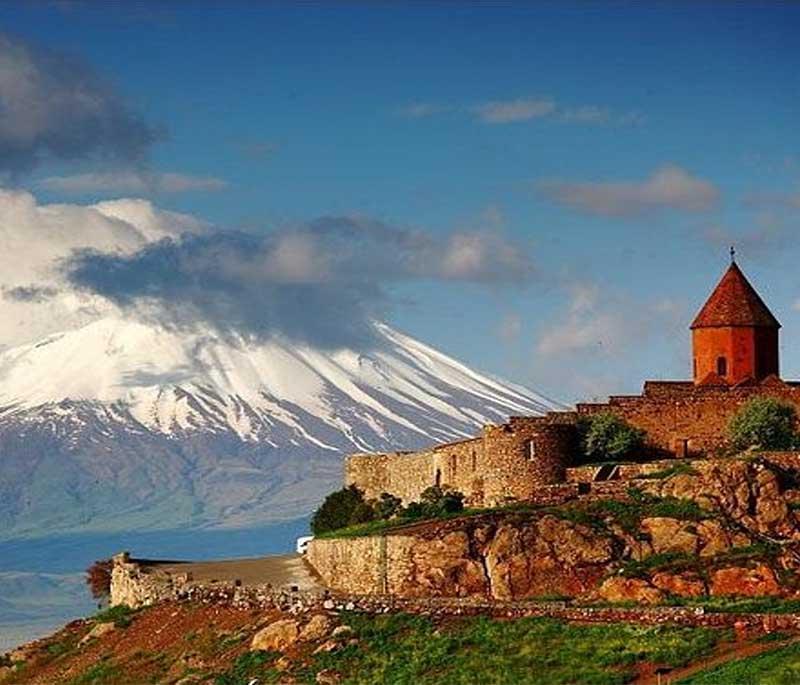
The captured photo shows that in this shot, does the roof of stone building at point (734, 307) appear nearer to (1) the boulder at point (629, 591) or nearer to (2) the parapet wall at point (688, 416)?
(2) the parapet wall at point (688, 416)

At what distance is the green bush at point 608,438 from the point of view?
6156cm

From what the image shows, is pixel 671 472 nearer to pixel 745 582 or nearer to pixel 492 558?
pixel 492 558

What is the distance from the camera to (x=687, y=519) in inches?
2151

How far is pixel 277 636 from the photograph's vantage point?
51.3m

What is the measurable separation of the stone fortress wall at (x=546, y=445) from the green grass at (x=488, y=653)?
31.8 feet

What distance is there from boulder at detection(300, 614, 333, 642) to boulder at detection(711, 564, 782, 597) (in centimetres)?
837

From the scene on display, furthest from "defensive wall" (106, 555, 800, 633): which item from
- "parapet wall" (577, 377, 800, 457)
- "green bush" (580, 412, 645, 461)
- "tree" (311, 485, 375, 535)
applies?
"parapet wall" (577, 377, 800, 457)

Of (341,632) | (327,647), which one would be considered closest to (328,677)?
(327,647)

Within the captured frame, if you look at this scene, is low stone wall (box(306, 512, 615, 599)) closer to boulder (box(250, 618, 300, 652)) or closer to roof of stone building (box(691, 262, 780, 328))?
boulder (box(250, 618, 300, 652))

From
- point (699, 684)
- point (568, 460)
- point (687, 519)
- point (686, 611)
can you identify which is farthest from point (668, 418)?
point (699, 684)

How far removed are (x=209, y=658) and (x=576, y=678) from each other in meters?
10.6

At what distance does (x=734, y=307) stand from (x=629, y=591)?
17629mm

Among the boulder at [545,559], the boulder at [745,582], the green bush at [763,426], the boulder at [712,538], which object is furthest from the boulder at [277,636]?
the green bush at [763,426]

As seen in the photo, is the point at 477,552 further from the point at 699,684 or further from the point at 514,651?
the point at 699,684
